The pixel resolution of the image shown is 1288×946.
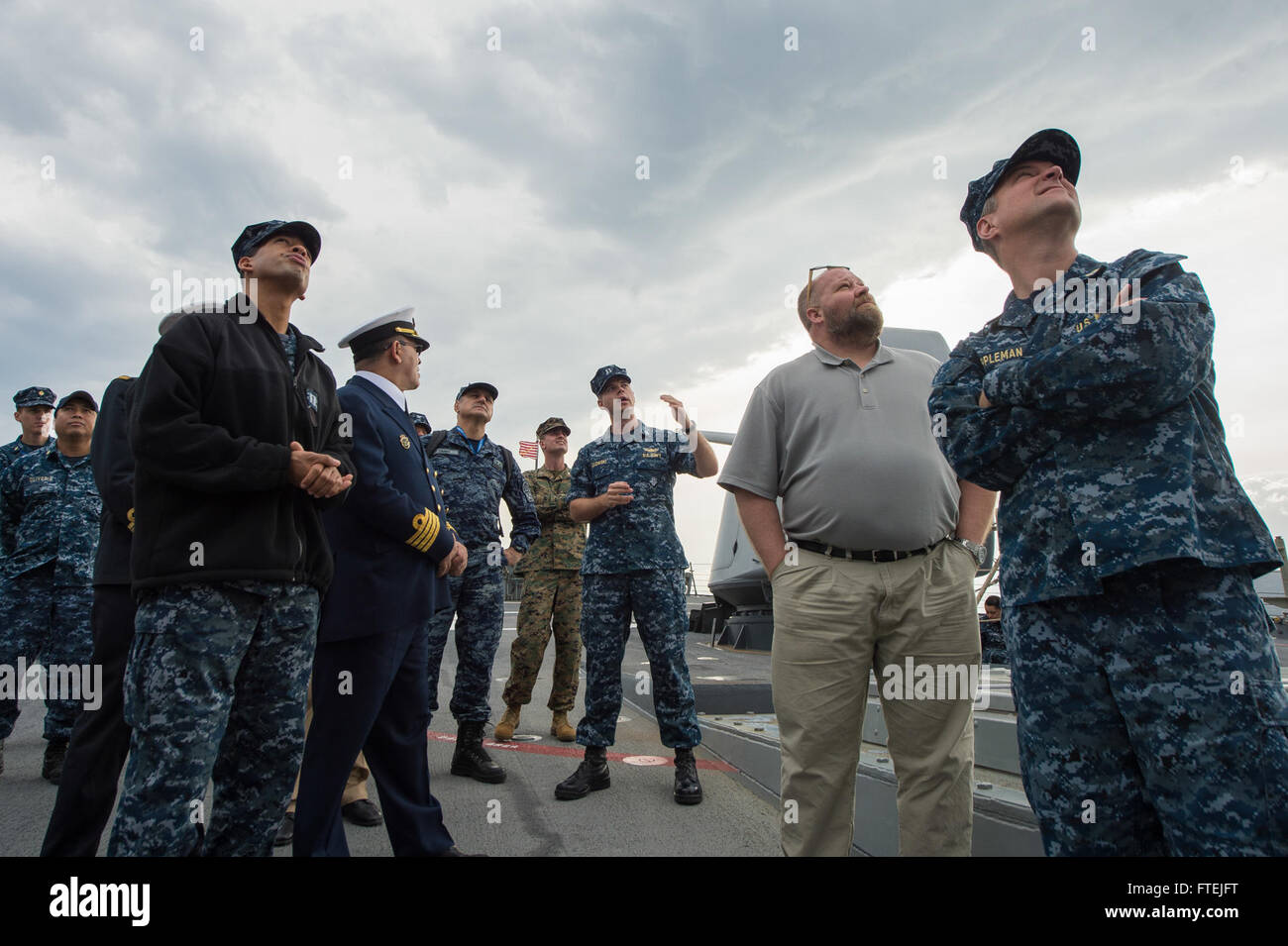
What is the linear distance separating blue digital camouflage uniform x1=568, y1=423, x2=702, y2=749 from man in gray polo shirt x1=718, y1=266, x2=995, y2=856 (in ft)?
4.15

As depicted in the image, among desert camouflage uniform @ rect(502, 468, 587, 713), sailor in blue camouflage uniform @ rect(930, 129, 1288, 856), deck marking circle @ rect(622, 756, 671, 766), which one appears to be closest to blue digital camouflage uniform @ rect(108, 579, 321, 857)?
sailor in blue camouflage uniform @ rect(930, 129, 1288, 856)

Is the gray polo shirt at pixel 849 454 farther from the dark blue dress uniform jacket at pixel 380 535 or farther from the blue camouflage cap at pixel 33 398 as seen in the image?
the blue camouflage cap at pixel 33 398

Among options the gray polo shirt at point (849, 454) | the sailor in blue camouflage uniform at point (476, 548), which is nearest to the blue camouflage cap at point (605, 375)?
the sailor in blue camouflage uniform at point (476, 548)

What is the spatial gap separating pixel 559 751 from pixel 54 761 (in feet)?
8.16

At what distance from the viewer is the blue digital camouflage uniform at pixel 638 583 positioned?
11.2 ft

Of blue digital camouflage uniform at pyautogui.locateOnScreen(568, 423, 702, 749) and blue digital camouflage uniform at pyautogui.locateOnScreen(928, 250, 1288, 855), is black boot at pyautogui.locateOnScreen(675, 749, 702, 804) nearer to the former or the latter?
blue digital camouflage uniform at pyautogui.locateOnScreen(568, 423, 702, 749)

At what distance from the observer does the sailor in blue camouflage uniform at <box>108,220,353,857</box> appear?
1524mm

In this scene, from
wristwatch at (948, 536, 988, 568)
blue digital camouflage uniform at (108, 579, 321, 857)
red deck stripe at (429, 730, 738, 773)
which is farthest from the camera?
red deck stripe at (429, 730, 738, 773)

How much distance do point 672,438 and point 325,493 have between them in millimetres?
2138

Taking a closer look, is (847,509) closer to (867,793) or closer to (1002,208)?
(1002,208)

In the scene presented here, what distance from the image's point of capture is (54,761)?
358cm

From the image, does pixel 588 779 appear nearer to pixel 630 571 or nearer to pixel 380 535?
pixel 630 571

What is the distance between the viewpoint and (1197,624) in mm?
1261

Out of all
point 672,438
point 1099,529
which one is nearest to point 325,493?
point 1099,529
